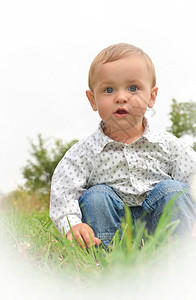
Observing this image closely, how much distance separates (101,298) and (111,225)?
59cm

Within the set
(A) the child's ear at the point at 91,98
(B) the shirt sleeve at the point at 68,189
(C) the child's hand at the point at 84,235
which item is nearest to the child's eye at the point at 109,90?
(A) the child's ear at the point at 91,98

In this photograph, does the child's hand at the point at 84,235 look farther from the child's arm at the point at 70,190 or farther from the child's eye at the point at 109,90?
the child's eye at the point at 109,90

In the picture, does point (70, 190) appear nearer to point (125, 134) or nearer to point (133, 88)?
point (125, 134)

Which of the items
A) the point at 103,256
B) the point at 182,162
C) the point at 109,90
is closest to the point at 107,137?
the point at 109,90

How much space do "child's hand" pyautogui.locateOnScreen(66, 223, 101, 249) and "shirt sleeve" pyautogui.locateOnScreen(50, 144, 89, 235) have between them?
0.04 meters

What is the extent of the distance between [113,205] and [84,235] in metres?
0.21

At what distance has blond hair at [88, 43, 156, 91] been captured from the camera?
4.79ft

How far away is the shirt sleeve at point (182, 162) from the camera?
1.49m

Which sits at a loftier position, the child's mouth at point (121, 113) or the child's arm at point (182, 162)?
the child's mouth at point (121, 113)

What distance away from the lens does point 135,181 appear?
1.49 meters

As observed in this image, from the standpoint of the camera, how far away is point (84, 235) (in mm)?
1250

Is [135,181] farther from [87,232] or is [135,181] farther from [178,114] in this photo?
[178,114]

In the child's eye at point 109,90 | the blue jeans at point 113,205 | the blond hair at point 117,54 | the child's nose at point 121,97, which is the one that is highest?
the blond hair at point 117,54

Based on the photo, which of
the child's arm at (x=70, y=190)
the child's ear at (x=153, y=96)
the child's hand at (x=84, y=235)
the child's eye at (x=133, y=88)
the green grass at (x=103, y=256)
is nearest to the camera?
the green grass at (x=103, y=256)
